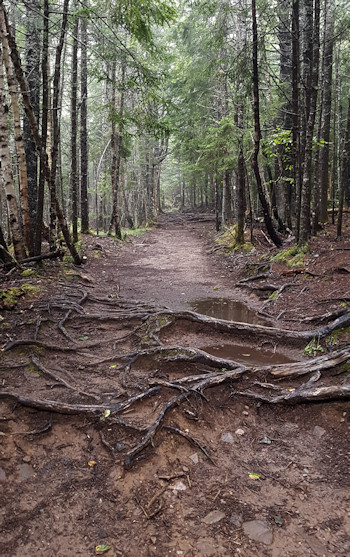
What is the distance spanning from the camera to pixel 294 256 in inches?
405

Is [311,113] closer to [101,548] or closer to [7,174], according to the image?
[7,174]

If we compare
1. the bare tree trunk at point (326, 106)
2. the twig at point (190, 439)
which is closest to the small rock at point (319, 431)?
the twig at point (190, 439)

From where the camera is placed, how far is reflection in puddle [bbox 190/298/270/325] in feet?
24.9

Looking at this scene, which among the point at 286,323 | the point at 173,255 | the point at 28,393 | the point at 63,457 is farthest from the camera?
the point at 173,255

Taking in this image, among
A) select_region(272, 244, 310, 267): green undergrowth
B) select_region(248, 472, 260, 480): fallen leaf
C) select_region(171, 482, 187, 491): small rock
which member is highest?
select_region(272, 244, 310, 267): green undergrowth

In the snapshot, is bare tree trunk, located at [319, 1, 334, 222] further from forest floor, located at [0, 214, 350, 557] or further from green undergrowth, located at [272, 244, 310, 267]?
forest floor, located at [0, 214, 350, 557]

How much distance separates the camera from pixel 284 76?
50.1ft

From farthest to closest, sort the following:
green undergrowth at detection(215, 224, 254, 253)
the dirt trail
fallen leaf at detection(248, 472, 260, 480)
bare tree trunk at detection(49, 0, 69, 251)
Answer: green undergrowth at detection(215, 224, 254, 253) < the dirt trail < bare tree trunk at detection(49, 0, 69, 251) < fallen leaf at detection(248, 472, 260, 480)

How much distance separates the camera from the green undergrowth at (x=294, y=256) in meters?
9.91

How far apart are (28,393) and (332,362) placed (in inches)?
164

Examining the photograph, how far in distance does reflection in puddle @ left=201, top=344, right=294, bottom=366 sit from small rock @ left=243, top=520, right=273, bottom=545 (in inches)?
106

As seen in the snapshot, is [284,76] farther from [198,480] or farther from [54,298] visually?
[198,480]

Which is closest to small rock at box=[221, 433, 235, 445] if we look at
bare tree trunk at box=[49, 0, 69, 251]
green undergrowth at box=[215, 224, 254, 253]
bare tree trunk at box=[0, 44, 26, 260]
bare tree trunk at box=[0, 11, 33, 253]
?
bare tree trunk at box=[0, 44, 26, 260]

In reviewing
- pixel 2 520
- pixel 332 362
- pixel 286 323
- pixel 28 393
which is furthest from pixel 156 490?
pixel 286 323
